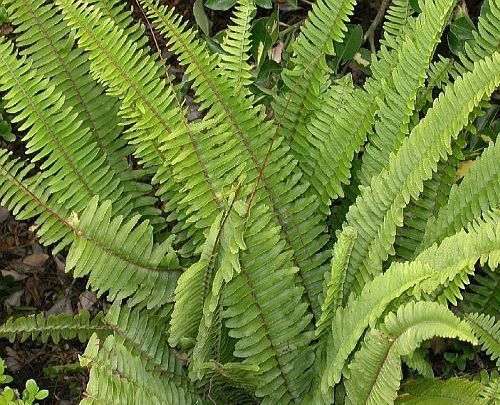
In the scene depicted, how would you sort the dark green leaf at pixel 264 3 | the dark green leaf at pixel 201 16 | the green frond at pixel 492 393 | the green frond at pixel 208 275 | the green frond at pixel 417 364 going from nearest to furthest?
the green frond at pixel 208 275 → the green frond at pixel 492 393 → the green frond at pixel 417 364 → the dark green leaf at pixel 264 3 → the dark green leaf at pixel 201 16

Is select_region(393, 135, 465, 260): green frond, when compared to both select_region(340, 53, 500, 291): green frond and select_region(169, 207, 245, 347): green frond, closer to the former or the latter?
select_region(340, 53, 500, 291): green frond

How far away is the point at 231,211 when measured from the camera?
1822 mm

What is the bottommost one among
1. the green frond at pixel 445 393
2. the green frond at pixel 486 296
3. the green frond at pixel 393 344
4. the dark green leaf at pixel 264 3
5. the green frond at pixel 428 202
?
the green frond at pixel 445 393

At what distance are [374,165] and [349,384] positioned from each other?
2.46 feet

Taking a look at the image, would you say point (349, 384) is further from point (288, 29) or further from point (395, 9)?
point (288, 29)

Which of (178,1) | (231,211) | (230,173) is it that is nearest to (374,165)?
(230,173)

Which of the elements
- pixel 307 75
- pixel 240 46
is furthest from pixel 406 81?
pixel 240 46

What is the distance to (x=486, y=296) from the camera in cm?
236

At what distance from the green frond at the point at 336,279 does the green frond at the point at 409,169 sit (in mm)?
121

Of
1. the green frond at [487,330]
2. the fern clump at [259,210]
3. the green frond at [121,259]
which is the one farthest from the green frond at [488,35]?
the green frond at [121,259]

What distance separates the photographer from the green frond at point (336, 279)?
177 centimetres

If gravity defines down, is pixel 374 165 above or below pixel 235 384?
above

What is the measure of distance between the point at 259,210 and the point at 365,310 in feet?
1.33

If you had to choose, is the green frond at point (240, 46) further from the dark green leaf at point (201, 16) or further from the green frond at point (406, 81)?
the dark green leaf at point (201, 16)
